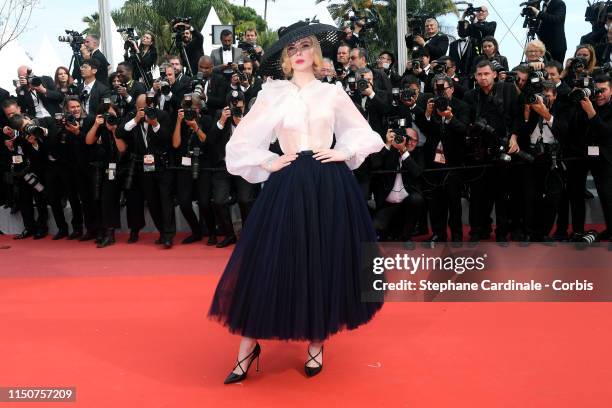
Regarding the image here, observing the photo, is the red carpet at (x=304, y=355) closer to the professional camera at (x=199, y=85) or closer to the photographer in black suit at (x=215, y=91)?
the professional camera at (x=199, y=85)

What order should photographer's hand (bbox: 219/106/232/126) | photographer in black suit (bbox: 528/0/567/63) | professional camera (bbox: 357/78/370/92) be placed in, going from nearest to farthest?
professional camera (bbox: 357/78/370/92)
photographer's hand (bbox: 219/106/232/126)
photographer in black suit (bbox: 528/0/567/63)

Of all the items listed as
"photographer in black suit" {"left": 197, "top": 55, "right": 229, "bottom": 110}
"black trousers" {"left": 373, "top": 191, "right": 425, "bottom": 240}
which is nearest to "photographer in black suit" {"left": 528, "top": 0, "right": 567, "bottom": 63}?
"black trousers" {"left": 373, "top": 191, "right": 425, "bottom": 240}

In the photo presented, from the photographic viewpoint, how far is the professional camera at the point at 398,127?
20.5 ft

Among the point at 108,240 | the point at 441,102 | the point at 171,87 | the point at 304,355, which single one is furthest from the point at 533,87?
the point at 108,240

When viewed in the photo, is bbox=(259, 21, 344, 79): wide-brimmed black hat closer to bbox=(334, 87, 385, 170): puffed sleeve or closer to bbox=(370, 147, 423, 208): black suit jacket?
bbox=(334, 87, 385, 170): puffed sleeve

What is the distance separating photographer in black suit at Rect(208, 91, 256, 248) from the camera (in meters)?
6.89

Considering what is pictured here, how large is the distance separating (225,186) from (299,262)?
391 cm

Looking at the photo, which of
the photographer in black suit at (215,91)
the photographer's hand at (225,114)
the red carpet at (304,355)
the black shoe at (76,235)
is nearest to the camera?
the red carpet at (304,355)

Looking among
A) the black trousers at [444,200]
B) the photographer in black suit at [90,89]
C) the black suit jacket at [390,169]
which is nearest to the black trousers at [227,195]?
the black suit jacket at [390,169]

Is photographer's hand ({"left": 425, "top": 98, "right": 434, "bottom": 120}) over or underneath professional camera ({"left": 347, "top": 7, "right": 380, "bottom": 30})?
underneath

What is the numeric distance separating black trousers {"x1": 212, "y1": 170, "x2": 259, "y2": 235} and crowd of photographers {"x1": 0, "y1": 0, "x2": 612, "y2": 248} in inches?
0.4

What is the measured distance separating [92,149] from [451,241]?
12.5ft

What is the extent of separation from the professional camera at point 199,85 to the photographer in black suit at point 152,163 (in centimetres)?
41

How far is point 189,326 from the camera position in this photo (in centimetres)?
429
